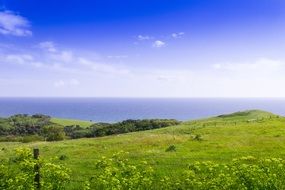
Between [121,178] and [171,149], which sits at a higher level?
[121,178]

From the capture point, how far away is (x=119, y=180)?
20188 mm

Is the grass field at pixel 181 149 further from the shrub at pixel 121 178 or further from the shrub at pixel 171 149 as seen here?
the shrub at pixel 121 178

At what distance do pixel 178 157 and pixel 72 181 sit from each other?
1280 centimetres

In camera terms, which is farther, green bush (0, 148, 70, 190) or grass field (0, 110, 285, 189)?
grass field (0, 110, 285, 189)

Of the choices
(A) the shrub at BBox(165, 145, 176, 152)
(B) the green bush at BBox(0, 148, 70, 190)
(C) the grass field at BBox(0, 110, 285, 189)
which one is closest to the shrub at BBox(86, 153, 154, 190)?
(B) the green bush at BBox(0, 148, 70, 190)

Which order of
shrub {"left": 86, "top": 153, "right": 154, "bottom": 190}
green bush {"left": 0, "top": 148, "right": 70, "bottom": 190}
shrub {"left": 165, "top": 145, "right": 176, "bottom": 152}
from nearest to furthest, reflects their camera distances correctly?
shrub {"left": 86, "top": 153, "right": 154, "bottom": 190} → green bush {"left": 0, "top": 148, "right": 70, "bottom": 190} → shrub {"left": 165, "top": 145, "right": 176, "bottom": 152}

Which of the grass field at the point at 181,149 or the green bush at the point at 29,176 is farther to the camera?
the grass field at the point at 181,149

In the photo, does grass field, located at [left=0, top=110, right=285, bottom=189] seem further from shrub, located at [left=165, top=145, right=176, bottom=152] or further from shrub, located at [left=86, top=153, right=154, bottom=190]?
shrub, located at [left=86, top=153, right=154, bottom=190]

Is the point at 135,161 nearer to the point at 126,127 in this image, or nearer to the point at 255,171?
the point at 255,171

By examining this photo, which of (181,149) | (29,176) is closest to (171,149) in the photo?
(181,149)

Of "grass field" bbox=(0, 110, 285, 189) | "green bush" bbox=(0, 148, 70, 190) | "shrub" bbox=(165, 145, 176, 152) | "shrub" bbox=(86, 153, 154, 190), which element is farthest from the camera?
"shrub" bbox=(165, 145, 176, 152)

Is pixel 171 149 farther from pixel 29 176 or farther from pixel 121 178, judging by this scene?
pixel 29 176

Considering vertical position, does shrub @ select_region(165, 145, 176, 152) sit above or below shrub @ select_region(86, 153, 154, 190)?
below

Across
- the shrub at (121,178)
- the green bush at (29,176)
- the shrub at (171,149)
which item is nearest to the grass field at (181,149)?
the shrub at (171,149)
